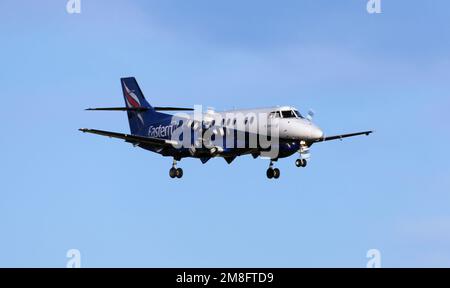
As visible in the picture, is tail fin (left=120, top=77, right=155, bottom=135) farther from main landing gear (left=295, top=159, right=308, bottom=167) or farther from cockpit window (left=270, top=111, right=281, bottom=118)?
main landing gear (left=295, top=159, right=308, bottom=167)

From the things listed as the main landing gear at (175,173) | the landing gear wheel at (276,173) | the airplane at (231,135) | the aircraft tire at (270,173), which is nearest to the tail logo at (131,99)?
the airplane at (231,135)

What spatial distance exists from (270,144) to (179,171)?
301 inches

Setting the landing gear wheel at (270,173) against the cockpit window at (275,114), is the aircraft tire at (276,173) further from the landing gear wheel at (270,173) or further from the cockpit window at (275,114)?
the cockpit window at (275,114)

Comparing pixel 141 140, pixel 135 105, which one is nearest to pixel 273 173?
pixel 141 140

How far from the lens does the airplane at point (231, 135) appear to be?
2121 inches

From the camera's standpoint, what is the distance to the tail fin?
2571 inches

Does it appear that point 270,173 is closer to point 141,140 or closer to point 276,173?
point 276,173

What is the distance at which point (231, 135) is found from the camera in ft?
184

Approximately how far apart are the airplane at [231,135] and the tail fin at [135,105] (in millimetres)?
1728

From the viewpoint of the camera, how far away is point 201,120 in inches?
2287

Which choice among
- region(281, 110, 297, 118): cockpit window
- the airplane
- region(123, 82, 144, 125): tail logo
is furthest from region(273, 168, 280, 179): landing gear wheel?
region(123, 82, 144, 125): tail logo

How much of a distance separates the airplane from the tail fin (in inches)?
68.0
